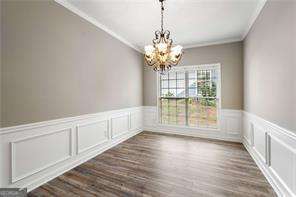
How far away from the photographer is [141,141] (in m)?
4.27

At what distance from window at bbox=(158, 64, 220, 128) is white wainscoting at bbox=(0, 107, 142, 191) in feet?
7.44

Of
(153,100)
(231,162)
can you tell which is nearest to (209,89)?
(153,100)

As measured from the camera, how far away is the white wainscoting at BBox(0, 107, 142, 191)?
6.27 feet

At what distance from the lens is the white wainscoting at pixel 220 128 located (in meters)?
4.25

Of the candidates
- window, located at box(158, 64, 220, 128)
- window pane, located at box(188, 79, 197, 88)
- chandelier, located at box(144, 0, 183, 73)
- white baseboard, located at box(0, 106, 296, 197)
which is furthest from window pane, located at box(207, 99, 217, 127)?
chandelier, located at box(144, 0, 183, 73)

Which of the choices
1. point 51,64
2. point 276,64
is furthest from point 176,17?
point 51,64

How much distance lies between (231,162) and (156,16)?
129 inches

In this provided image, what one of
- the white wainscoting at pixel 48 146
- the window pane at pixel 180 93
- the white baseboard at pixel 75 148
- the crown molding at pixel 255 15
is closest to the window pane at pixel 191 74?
the window pane at pixel 180 93

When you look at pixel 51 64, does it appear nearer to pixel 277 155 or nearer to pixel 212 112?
pixel 277 155

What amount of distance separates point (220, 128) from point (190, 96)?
1.32 metres

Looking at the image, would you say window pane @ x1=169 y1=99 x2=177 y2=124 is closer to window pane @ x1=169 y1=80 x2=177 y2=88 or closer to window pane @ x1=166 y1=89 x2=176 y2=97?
window pane @ x1=166 y1=89 x2=176 y2=97

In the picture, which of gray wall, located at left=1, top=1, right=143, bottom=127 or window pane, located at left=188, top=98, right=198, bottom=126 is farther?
window pane, located at left=188, top=98, right=198, bottom=126

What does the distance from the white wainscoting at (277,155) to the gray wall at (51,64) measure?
3.18 m

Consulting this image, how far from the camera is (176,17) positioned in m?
3.04
